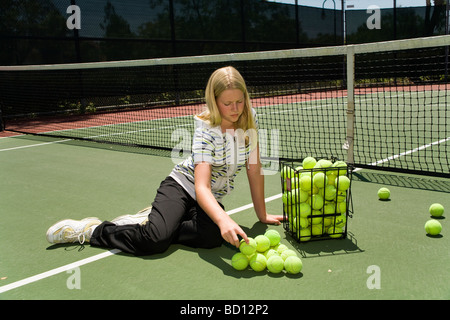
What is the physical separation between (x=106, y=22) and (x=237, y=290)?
13.1 m

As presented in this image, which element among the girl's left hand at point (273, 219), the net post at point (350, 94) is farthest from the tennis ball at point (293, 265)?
the net post at point (350, 94)

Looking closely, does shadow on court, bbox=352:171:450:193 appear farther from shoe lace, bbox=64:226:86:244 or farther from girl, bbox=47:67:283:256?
shoe lace, bbox=64:226:86:244

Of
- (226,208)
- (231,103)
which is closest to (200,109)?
(226,208)

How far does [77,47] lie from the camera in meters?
13.3

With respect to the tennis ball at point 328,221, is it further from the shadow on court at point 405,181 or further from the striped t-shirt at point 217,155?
the shadow on court at point 405,181

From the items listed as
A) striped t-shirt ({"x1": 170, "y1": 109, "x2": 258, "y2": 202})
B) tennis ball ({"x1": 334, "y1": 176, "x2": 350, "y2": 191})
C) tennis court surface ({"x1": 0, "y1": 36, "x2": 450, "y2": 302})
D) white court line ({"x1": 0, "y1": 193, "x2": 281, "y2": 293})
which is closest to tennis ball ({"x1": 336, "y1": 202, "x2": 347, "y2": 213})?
tennis ball ({"x1": 334, "y1": 176, "x2": 350, "y2": 191})

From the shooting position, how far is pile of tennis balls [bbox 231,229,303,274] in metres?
2.55

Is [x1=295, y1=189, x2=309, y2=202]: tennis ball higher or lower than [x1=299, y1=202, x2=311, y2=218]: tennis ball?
above

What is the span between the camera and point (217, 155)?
9.91 feet

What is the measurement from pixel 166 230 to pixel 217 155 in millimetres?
604

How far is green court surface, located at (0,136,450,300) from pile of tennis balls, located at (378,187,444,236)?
0.18 feet

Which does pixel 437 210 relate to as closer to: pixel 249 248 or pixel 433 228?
pixel 433 228
